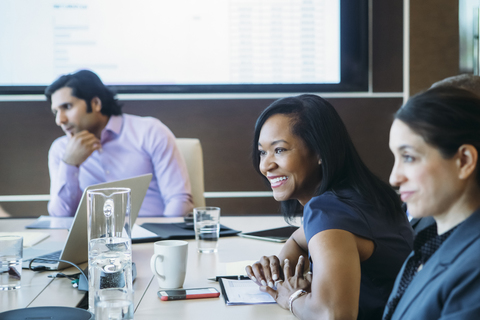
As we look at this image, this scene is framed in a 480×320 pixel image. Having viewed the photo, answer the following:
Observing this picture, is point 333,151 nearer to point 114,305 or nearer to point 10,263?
point 114,305

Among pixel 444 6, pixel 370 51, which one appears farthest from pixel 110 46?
pixel 444 6

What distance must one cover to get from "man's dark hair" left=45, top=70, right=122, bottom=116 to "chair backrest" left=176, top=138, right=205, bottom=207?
510mm

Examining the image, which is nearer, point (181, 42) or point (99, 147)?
point (99, 147)

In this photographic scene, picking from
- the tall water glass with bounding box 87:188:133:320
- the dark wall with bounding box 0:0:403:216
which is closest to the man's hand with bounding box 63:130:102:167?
the dark wall with bounding box 0:0:403:216

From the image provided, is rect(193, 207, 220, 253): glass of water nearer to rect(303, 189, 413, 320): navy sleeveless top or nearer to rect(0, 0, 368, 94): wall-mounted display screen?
rect(303, 189, 413, 320): navy sleeveless top

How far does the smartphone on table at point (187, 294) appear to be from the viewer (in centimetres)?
112

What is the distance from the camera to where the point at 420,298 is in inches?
29.8

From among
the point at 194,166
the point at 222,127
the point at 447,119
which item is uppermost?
the point at 447,119

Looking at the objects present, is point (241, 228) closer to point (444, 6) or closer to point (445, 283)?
point (445, 283)

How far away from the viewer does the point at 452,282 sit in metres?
0.69

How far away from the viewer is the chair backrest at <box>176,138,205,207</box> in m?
2.57

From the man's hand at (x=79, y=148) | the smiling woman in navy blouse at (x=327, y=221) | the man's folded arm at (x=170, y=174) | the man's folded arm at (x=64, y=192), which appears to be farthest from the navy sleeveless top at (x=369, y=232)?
the man's hand at (x=79, y=148)

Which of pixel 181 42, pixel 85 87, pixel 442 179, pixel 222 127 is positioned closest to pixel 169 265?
pixel 442 179

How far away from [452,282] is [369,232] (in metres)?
0.40
